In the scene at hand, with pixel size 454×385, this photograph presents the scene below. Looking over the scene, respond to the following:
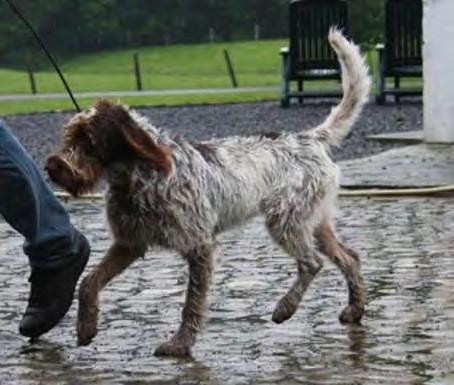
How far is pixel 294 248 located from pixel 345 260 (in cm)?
35

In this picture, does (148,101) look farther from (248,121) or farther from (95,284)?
(95,284)

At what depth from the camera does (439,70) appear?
16.4 metres

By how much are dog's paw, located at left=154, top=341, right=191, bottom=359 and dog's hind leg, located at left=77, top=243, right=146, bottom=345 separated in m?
0.32

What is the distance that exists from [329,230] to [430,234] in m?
2.77

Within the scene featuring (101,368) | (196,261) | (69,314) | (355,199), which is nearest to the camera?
(101,368)

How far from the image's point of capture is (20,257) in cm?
893

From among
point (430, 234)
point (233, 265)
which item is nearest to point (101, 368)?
point (233, 265)

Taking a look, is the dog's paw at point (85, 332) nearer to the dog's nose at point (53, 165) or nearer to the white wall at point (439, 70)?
the dog's nose at point (53, 165)

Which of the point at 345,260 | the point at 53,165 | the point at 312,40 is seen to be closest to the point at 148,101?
the point at 312,40

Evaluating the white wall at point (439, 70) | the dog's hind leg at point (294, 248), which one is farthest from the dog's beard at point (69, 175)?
the white wall at point (439, 70)

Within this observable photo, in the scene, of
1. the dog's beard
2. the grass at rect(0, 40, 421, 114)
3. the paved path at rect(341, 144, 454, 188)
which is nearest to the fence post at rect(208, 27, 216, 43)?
the grass at rect(0, 40, 421, 114)

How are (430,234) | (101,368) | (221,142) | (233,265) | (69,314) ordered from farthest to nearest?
(430,234) → (233,265) → (69,314) → (221,142) → (101,368)

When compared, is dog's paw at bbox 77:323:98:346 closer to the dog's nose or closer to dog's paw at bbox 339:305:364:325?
the dog's nose

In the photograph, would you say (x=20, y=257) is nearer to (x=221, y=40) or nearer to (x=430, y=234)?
(x=430, y=234)
